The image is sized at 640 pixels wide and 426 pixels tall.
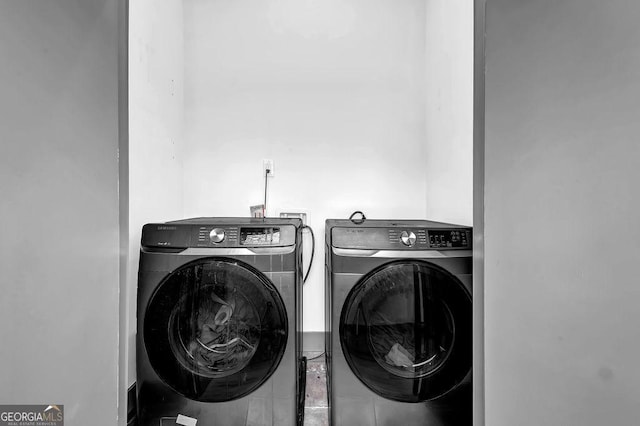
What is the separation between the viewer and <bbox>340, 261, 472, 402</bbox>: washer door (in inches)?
46.9

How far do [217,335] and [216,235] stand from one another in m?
0.39

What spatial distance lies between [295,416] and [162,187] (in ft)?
4.17

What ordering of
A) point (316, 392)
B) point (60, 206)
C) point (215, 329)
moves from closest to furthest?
1. point (60, 206)
2. point (215, 329)
3. point (316, 392)

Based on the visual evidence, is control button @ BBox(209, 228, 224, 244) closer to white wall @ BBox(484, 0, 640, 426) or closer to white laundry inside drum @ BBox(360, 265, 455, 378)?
white laundry inside drum @ BBox(360, 265, 455, 378)

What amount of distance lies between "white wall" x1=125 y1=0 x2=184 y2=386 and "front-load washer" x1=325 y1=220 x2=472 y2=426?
0.86 meters

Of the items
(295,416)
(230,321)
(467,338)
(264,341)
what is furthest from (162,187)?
(467,338)

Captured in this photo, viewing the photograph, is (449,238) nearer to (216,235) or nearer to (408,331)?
(408,331)

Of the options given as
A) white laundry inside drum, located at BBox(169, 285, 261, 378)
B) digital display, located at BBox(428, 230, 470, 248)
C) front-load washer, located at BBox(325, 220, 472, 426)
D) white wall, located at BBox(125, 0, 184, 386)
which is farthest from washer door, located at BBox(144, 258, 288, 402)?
digital display, located at BBox(428, 230, 470, 248)

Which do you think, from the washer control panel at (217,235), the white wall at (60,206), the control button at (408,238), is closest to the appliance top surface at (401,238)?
the control button at (408,238)

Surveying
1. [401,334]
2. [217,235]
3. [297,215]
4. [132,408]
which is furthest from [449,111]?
[132,408]

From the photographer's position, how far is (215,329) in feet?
3.95

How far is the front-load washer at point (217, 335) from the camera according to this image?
1.17m

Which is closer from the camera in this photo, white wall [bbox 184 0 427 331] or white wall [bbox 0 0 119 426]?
white wall [bbox 0 0 119 426]

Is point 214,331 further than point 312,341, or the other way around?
point 312,341
